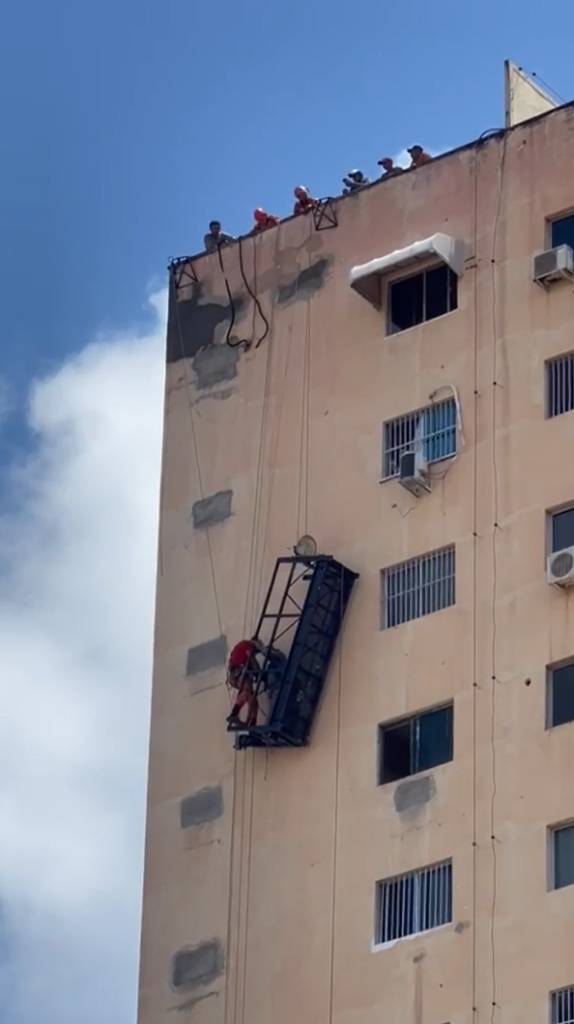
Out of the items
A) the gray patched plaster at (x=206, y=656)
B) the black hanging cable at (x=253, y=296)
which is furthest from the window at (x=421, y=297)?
the gray patched plaster at (x=206, y=656)

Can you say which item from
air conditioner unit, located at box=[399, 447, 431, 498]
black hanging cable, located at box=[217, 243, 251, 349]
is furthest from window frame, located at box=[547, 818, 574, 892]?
black hanging cable, located at box=[217, 243, 251, 349]

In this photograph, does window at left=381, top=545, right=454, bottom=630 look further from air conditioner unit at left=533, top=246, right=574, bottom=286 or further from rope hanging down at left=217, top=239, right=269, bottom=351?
rope hanging down at left=217, top=239, right=269, bottom=351

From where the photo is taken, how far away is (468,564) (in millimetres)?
49656

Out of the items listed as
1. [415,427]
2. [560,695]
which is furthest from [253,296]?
[560,695]

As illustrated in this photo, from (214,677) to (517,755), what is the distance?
6.41 m

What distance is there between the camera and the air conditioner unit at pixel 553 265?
50.4 m

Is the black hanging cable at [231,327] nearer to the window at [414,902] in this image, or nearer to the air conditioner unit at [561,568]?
the air conditioner unit at [561,568]

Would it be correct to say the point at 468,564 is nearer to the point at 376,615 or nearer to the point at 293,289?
the point at 376,615

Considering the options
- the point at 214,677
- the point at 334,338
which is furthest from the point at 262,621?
the point at 334,338

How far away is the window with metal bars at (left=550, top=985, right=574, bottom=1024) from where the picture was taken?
45.5 meters

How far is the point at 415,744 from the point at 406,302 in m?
A: 7.55

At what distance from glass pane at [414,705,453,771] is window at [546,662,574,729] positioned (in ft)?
5.57

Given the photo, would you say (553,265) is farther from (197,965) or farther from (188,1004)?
(188,1004)

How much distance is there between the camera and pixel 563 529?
161ft
